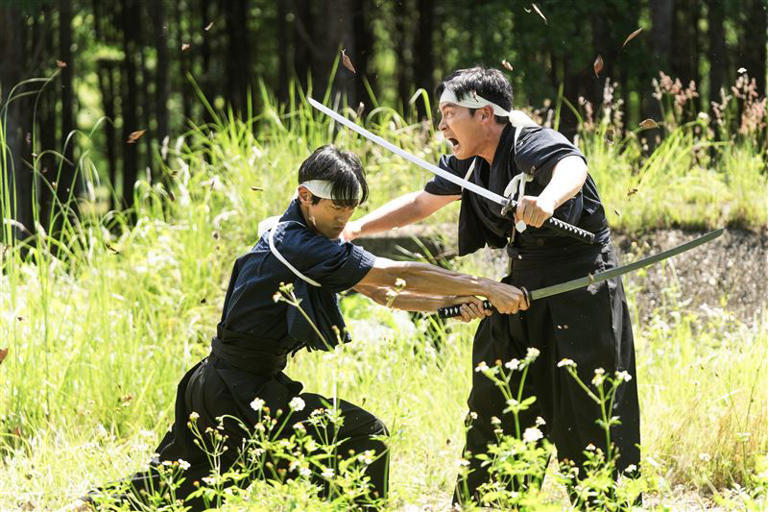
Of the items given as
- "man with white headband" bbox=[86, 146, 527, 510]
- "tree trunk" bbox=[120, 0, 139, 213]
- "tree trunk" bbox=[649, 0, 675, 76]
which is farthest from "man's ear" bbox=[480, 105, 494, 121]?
"tree trunk" bbox=[120, 0, 139, 213]

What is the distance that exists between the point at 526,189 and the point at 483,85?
1.30 ft

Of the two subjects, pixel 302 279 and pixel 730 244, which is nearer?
pixel 302 279

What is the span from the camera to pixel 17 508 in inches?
169

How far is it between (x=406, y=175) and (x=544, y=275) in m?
3.32

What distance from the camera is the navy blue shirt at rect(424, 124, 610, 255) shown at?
11.4 feet

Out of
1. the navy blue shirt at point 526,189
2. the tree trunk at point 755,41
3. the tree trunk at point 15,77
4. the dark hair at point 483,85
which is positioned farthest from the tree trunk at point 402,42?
the dark hair at point 483,85

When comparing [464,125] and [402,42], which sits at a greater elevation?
[464,125]

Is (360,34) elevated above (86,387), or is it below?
above

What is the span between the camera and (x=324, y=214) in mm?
3547

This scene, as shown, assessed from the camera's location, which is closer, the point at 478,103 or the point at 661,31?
the point at 478,103

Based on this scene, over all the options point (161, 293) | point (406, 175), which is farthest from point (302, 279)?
point (406, 175)

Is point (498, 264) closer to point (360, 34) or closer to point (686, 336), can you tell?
point (686, 336)

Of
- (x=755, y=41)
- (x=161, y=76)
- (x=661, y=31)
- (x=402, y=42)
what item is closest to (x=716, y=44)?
(x=755, y=41)

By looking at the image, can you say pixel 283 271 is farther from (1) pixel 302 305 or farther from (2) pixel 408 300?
(2) pixel 408 300
